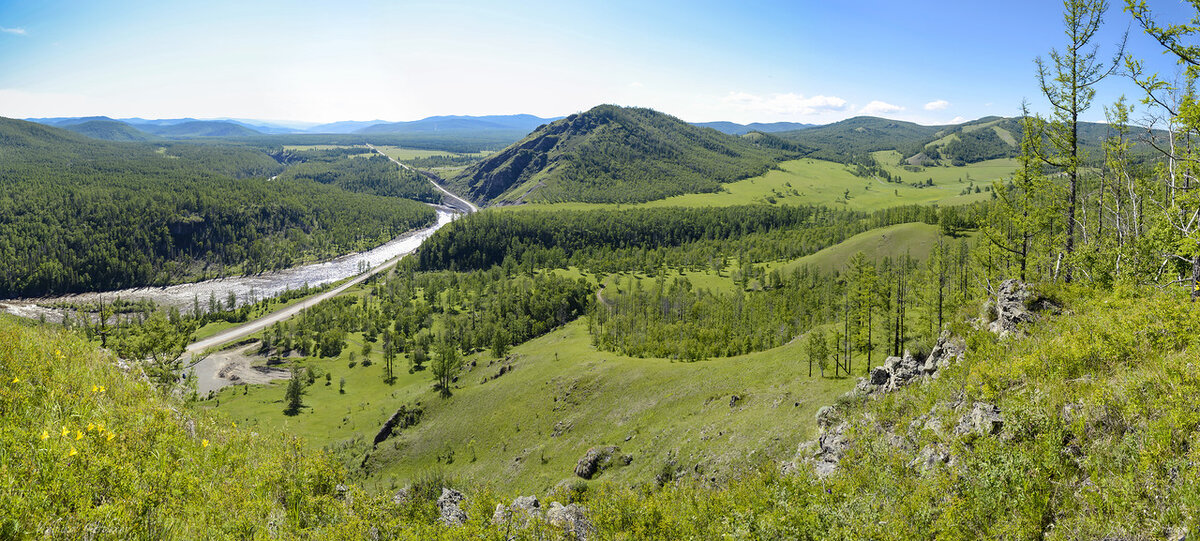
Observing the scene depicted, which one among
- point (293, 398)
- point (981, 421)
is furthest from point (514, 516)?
point (293, 398)

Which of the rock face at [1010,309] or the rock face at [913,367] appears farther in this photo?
the rock face at [913,367]

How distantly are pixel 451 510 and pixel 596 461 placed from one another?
106 ft

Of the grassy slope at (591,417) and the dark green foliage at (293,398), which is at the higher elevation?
the grassy slope at (591,417)

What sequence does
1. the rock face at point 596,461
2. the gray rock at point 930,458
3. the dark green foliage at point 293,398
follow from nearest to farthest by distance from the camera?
1. the gray rock at point 930,458
2. the rock face at point 596,461
3. the dark green foliage at point 293,398

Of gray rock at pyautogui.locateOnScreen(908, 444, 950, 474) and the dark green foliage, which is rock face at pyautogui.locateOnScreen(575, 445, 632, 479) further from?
the dark green foliage

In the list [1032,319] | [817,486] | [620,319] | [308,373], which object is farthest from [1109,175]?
[308,373]

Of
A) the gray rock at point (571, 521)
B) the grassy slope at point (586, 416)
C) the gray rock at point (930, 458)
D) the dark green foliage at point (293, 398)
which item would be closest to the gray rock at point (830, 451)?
the gray rock at point (930, 458)

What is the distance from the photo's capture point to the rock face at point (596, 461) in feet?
193

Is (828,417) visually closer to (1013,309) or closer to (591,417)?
(1013,309)

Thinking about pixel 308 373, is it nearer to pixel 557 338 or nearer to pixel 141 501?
pixel 557 338

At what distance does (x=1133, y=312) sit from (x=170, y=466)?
1194 inches

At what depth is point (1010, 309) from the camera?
24438mm

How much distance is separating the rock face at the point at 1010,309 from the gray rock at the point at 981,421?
7583 millimetres

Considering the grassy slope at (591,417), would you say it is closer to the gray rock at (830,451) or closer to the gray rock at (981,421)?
the gray rock at (830,451)
